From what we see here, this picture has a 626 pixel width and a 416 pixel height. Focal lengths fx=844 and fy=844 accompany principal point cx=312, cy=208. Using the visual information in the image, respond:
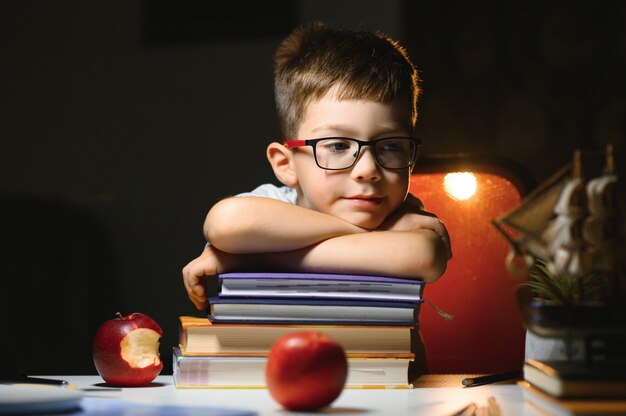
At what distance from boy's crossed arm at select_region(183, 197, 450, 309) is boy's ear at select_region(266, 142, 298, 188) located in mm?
231

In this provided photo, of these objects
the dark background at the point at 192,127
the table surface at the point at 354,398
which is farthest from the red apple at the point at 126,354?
the dark background at the point at 192,127

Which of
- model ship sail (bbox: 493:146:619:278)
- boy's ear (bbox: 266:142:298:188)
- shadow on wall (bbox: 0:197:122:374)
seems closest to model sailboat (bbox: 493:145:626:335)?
model ship sail (bbox: 493:146:619:278)

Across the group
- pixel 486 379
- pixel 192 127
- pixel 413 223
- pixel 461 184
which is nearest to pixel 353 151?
pixel 413 223

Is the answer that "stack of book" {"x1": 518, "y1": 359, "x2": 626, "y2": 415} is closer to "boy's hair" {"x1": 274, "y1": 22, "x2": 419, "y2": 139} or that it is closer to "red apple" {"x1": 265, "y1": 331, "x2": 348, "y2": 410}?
"red apple" {"x1": 265, "y1": 331, "x2": 348, "y2": 410}

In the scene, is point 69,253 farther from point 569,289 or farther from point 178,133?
point 569,289

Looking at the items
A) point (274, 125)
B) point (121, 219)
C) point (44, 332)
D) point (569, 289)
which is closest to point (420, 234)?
point (569, 289)

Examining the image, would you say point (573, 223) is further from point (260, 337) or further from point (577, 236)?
point (260, 337)

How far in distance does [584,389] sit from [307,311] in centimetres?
40

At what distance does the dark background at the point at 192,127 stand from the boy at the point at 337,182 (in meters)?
0.82

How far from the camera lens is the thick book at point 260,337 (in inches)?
44.4

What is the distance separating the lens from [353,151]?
1305mm

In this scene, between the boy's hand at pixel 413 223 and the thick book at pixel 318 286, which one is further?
the boy's hand at pixel 413 223

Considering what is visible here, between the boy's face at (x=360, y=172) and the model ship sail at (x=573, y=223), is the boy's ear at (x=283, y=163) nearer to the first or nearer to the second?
the boy's face at (x=360, y=172)

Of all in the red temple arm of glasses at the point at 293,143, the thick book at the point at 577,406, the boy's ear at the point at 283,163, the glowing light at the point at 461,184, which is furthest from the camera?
the glowing light at the point at 461,184
